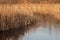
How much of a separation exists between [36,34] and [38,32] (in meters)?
0.04

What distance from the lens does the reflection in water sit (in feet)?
5.29

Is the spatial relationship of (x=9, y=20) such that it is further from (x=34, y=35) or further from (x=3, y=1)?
(x=3, y=1)

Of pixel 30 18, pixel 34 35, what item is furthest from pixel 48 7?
pixel 34 35

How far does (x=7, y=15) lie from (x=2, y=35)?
368 millimetres

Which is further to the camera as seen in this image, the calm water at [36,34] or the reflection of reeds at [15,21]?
the reflection of reeds at [15,21]

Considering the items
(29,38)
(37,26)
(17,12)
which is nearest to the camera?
(29,38)

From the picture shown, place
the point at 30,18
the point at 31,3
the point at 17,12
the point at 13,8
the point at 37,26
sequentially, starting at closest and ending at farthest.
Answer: the point at 37,26
the point at 30,18
the point at 17,12
the point at 13,8
the point at 31,3

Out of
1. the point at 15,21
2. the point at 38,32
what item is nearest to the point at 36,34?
the point at 38,32

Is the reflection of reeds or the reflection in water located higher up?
the reflection of reeds

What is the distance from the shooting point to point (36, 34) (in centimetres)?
164

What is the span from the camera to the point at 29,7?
225 centimetres

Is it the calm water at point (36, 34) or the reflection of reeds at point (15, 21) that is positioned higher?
the reflection of reeds at point (15, 21)

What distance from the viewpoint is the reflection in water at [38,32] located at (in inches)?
63.4

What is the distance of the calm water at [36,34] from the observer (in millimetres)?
1607
